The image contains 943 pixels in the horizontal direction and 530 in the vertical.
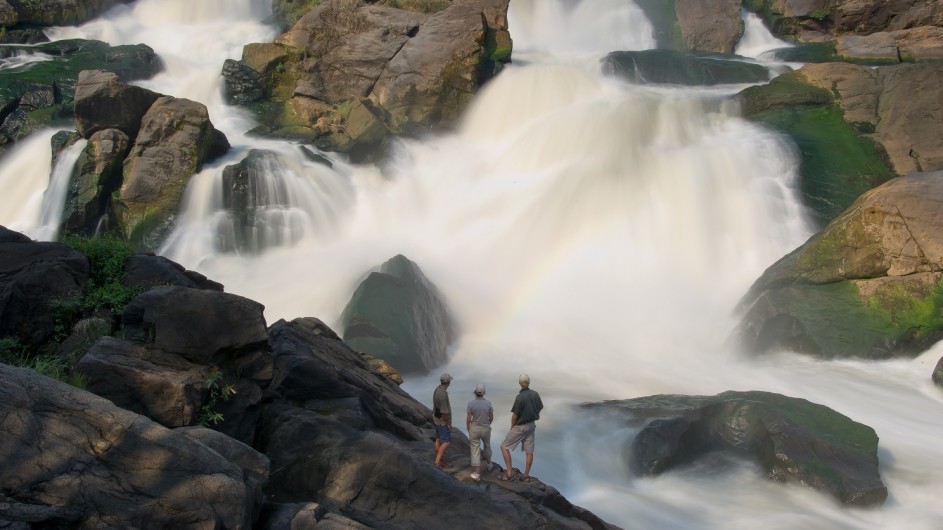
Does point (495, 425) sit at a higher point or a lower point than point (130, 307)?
lower

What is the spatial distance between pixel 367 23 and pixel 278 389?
88.0ft

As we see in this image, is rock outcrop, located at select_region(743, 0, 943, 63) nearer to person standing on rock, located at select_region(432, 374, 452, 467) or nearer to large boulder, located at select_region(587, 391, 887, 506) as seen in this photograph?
large boulder, located at select_region(587, 391, 887, 506)

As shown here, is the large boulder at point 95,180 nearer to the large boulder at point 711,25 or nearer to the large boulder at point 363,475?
the large boulder at point 363,475

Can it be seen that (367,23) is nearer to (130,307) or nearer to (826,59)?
(826,59)

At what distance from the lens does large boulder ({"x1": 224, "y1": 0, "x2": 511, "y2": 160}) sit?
30281mm

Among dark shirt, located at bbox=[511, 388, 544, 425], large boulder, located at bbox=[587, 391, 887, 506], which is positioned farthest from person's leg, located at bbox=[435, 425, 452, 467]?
large boulder, located at bbox=[587, 391, 887, 506]

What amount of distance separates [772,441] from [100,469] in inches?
384

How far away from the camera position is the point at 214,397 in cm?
826

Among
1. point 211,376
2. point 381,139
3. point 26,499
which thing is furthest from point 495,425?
point 381,139

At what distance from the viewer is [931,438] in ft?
44.7

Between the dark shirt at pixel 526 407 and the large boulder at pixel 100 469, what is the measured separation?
3.59 meters

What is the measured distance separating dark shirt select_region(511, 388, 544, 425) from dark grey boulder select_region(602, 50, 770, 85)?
25334mm

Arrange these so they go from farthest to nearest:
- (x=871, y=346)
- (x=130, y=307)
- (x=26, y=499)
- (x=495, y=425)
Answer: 1. (x=871, y=346)
2. (x=495, y=425)
3. (x=130, y=307)
4. (x=26, y=499)

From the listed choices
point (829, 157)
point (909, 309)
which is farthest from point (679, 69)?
point (909, 309)
